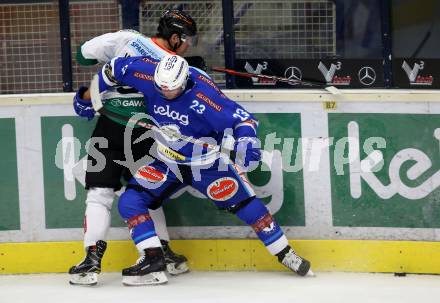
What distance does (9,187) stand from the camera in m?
7.05

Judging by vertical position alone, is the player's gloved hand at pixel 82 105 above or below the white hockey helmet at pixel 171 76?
below

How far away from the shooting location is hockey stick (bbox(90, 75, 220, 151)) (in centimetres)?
664

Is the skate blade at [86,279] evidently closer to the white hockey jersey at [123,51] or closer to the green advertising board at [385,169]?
the white hockey jersey at [123,51]

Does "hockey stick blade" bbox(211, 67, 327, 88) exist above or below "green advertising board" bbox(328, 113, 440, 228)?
above

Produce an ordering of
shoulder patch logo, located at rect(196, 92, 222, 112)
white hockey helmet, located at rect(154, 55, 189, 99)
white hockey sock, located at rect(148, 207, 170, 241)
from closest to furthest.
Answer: white hockey helmet, located at rect(154, 55, 189, 99) → shoulder patch logo, located at rect(196, 92, 222, 112) → white hockey sock, located at rect(148, 207, 170, 241)

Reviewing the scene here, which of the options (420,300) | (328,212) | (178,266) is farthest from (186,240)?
(420,300)

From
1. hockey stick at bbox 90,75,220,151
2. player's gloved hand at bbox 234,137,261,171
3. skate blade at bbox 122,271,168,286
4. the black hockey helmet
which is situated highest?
the black hockey helmet

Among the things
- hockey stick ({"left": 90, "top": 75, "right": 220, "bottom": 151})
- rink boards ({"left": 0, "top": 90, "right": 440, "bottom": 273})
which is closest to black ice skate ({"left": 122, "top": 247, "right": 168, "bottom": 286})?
rink boards ({"left": 0, "top": 90, "right": 440, "bottom": 273})

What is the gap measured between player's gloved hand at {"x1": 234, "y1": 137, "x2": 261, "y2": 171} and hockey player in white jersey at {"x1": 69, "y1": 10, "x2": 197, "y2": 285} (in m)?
0.61

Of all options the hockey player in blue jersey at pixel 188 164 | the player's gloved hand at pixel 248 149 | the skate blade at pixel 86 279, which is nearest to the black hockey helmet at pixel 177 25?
the hockey player in blue jersey at pixel 188 164

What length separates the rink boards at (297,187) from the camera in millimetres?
6777

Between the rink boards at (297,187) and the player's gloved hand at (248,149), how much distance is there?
0.42m

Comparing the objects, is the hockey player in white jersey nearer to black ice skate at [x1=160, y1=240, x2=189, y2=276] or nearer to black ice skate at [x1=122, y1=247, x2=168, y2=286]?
black ice skate at [x1=160, y1=240, x2=189, y2=276]

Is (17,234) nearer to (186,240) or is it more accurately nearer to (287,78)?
(186,240)
